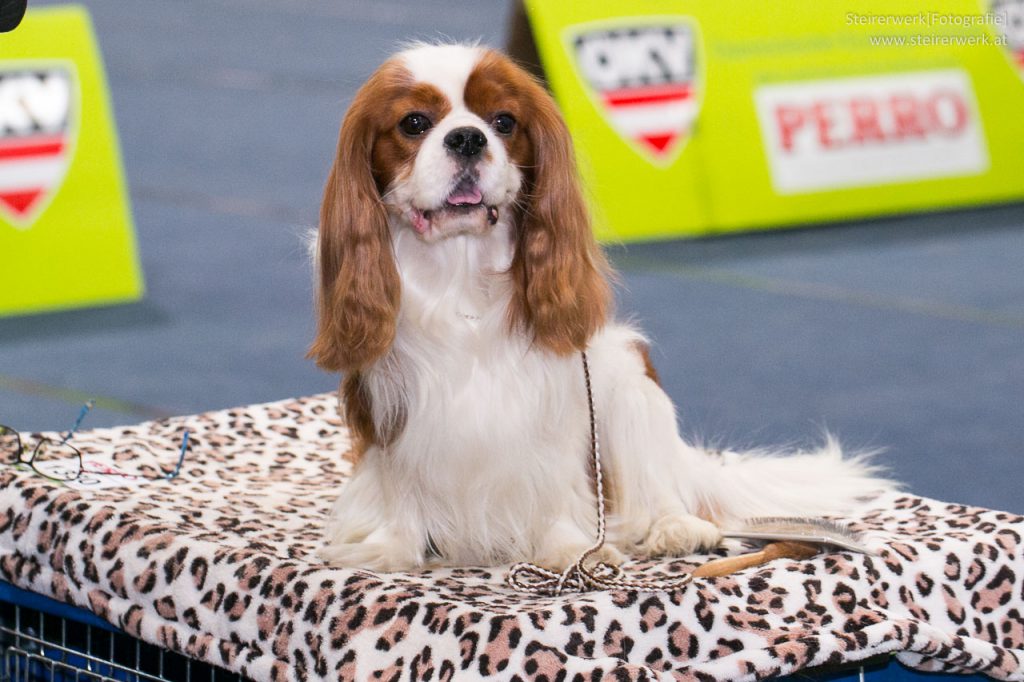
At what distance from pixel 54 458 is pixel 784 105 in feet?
12.1

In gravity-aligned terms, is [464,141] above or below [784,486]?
above

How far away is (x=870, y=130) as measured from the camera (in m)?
6.36

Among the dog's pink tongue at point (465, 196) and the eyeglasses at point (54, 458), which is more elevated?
the dog's pink tongue at point (465, 196)

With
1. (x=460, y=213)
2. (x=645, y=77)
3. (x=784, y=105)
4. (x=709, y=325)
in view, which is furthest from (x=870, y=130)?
(x=460, y=213)

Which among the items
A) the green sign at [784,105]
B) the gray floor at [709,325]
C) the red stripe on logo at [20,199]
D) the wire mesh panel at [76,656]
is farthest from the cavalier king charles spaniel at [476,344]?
the green sign at [784,105]

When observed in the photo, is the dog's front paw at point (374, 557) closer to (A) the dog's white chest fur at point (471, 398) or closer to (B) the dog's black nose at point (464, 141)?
(A) the dog's white chest fur at point (471, 398)

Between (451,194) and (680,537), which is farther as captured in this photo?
(680,537)

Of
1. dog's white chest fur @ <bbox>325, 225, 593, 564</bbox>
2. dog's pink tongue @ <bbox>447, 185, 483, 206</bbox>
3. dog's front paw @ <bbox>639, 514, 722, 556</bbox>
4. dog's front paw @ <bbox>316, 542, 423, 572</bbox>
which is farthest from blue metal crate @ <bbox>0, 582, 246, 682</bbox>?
dog's pink tongue @ <bbox>447, 185, 483, 206</bbox>

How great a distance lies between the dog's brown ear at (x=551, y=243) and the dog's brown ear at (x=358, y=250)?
0.20m

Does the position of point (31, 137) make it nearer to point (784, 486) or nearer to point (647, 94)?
point (647, 94)

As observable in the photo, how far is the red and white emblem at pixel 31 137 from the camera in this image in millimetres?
5277

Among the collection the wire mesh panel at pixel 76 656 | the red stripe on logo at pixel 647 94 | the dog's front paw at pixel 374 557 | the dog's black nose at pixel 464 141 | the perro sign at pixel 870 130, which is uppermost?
the red stripe on logo at pixel 647 94

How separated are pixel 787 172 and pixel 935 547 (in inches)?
148

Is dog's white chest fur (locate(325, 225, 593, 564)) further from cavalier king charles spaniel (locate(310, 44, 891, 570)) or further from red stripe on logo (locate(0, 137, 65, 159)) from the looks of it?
red stripe on logo (locate(0, 137, 65, 159))
